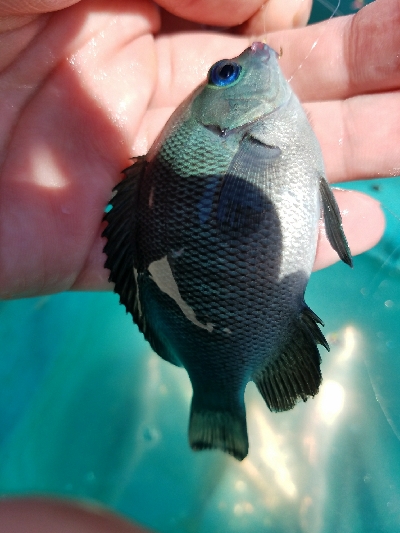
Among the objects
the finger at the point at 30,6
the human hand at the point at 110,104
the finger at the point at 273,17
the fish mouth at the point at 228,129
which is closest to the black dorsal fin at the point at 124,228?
the fish mouth at the point at 228,129

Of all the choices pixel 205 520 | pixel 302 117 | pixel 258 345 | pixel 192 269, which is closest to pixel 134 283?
pixel 192 269

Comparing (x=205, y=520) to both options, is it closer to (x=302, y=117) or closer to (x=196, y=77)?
(x=302, y=117)

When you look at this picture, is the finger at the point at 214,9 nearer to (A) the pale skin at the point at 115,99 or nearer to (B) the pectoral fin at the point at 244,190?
(A) the pale skin at the point at 115,99

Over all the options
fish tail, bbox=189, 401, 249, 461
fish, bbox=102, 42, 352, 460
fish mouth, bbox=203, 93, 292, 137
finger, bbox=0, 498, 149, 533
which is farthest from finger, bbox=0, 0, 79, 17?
finger, bbox=0, 498, 149, 533

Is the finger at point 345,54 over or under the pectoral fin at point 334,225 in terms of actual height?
over

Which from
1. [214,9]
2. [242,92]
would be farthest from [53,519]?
[214,9]
